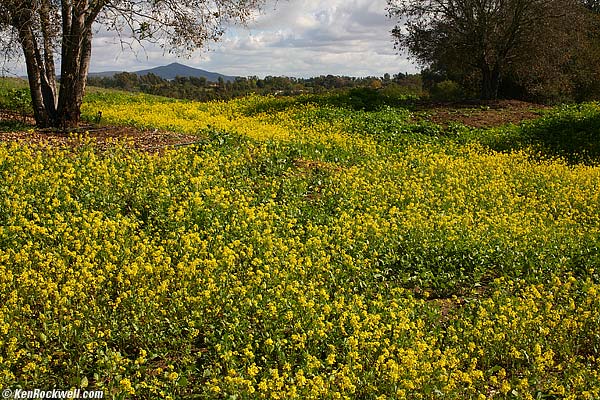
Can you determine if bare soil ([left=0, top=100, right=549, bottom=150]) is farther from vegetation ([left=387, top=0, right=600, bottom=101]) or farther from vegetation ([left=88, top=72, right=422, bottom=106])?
vegetation ([left=88, top=72, right=422, bottom=106])

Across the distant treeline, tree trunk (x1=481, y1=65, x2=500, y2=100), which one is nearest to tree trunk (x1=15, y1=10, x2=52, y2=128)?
tree trunk (x1=481, y1=65, x2=500, y2=100)

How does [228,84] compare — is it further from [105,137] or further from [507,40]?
[105,137]

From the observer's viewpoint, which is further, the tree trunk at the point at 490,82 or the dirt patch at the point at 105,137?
the tree trunk at the point at 490,82

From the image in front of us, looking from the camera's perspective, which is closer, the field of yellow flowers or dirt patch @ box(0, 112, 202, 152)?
the field of yellow flowers

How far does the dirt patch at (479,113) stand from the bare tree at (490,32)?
187 centimetres

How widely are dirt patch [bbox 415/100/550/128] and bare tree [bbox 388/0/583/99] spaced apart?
6.13 feet

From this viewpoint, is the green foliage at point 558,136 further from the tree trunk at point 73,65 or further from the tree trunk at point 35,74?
the tree trunk at point 35,74

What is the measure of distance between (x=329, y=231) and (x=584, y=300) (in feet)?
10.9

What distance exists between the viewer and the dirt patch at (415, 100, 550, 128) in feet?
59.2

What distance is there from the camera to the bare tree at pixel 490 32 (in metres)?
20.9

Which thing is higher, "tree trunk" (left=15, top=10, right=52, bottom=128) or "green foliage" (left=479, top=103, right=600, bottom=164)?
"tree trunk" (left=15, top=10, right=52, bottom=128)

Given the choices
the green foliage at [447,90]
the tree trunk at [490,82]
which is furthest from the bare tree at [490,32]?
the green foliage at [447,90]

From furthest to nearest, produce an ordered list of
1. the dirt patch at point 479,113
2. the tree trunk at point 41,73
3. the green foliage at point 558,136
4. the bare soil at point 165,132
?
the dirt patch at point 479,113 < the green foliage at point 558,136 < the tree trunk at point 41,73 < the bare soil at point 165,132

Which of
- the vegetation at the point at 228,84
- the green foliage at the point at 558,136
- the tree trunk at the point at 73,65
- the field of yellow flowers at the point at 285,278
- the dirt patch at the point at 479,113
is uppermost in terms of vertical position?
the vegetation at the point at 228,84
